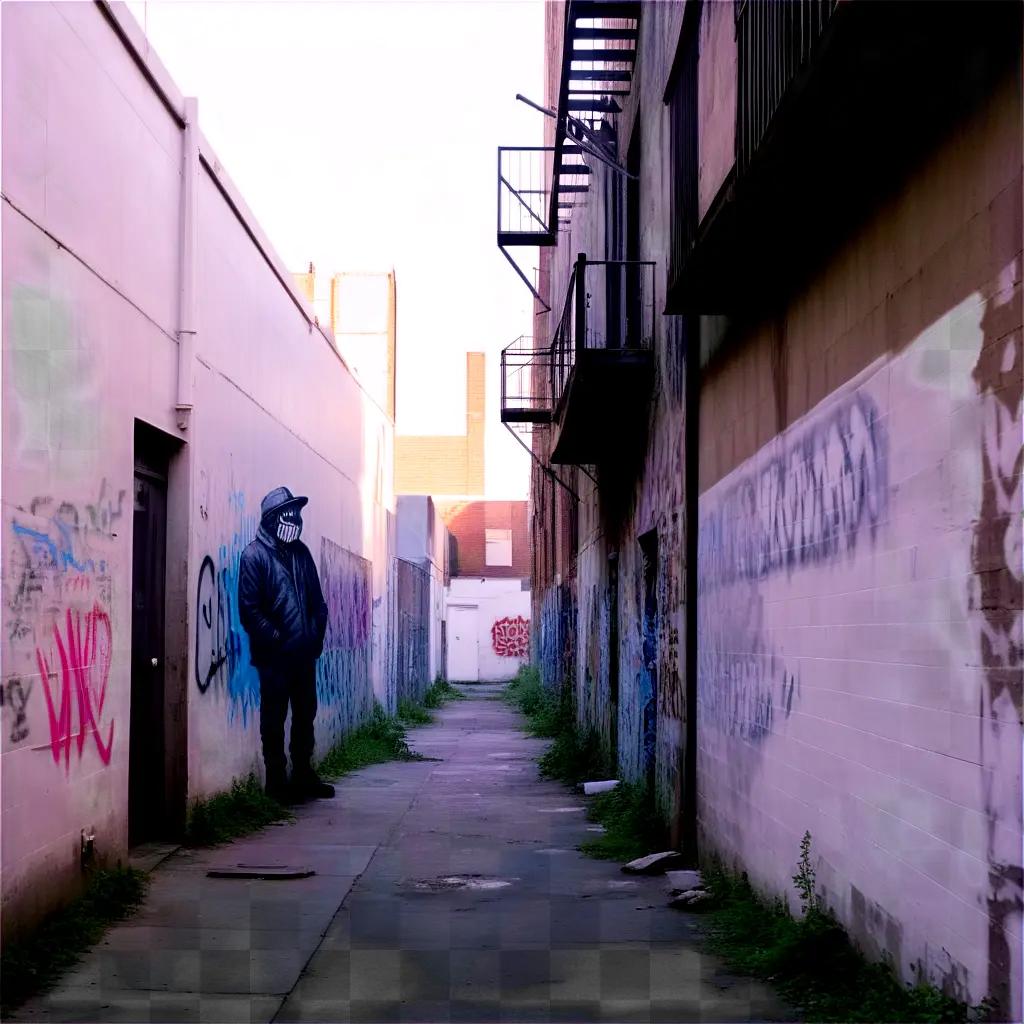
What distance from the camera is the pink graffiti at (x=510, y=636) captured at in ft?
147

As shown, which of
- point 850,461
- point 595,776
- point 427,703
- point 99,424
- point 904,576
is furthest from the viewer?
point 427,703

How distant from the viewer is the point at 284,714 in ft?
39.1

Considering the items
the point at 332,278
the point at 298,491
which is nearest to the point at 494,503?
the point at 332,278

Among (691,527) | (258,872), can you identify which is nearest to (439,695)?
(691,527)

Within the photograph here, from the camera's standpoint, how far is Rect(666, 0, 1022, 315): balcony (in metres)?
3.96

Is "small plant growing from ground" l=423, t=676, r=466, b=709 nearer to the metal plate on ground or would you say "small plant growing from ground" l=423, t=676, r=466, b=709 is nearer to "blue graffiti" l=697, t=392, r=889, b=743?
the metal plate on ground

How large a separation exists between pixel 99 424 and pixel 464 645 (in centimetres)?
3810

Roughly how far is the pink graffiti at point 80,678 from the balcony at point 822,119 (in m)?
3.72

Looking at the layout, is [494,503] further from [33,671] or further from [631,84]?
[33,671]

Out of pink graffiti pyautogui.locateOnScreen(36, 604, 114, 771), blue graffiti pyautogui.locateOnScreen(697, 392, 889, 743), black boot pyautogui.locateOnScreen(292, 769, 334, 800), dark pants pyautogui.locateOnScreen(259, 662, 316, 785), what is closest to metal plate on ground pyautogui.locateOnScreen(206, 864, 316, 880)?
pink graffiti pyautogui.locateOnScreen(36, 604, 114, 771)

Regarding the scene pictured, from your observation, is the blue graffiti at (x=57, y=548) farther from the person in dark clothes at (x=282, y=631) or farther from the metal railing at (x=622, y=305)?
the metal railing at (x=622, y=305)

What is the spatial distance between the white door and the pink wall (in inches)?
1325

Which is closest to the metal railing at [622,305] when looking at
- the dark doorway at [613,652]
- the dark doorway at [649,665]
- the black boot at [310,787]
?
the dark doorway at [649,665]

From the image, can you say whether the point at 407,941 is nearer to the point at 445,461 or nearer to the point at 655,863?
the point at 655,863
